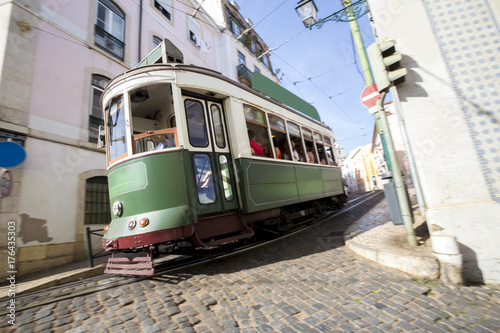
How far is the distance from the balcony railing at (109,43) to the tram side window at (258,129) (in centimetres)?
637

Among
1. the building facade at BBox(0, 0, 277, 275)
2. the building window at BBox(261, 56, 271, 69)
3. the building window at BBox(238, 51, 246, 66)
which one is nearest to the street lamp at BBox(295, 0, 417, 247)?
the building facade at BBox(0, 0, 277, 275)

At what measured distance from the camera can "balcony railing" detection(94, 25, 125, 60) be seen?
25.3ft

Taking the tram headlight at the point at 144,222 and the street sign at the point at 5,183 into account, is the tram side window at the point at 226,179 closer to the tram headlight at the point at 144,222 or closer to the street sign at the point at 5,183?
the tram headlight at the point at 144,222

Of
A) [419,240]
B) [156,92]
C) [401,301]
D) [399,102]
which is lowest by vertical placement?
[401,301]

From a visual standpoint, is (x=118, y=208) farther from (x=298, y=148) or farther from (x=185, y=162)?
(x=298, y=148)

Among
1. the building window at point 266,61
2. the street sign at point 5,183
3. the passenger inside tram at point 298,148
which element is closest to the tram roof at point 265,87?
the passenger inside tram at point 298,148

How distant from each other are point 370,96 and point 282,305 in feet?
11.6

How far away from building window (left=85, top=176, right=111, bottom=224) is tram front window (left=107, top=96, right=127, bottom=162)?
3.23 meters

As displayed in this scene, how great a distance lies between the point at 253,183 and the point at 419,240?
286 centimetres

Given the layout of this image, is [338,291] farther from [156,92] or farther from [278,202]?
[156,92]

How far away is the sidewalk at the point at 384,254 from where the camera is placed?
2.86 metres

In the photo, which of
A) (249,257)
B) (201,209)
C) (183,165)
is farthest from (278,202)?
(183,165)

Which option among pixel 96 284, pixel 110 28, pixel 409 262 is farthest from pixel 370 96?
pixel 110 28

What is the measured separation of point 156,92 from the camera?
4156mm
